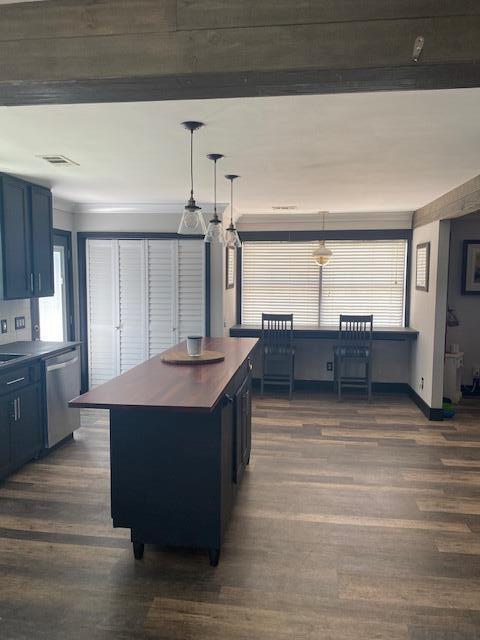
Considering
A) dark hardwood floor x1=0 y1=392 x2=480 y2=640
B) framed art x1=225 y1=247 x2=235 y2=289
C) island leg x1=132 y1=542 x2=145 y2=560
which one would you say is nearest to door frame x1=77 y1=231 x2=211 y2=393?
framed art x1=225 y1=247 x2=235 y2=289

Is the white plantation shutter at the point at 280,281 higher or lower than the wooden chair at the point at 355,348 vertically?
higher

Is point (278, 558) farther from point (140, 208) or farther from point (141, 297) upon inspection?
point (140, 208)

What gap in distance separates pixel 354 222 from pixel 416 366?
6.87ft

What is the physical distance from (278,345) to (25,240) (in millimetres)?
3301

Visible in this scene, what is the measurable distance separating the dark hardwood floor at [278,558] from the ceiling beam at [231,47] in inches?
85.1

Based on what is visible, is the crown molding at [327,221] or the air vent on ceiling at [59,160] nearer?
the air vent on ceiling at [59,160]

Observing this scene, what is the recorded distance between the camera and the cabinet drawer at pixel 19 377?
3.47 meters

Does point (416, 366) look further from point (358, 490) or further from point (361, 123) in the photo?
point (361, 123)

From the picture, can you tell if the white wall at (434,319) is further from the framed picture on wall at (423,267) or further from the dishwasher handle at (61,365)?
the dishwasher handle at (61,365)

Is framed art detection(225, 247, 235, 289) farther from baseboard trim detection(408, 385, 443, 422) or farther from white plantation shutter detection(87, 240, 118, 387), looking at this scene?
baseboard trim detection(408, 385, 443, 422)

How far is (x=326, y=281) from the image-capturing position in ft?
22.1

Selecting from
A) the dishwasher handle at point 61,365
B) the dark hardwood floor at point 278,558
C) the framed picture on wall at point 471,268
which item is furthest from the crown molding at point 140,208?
the framed picture on wall at point 471,268

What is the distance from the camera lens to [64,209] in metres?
5.61

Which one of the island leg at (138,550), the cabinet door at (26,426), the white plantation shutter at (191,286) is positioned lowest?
the island leg at (138,550)
